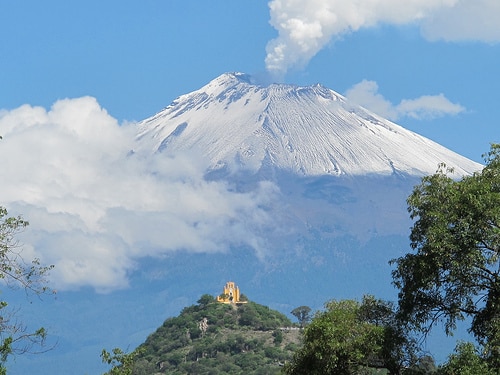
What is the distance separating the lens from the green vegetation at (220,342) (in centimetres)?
9462

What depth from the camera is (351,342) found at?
22.4 meters

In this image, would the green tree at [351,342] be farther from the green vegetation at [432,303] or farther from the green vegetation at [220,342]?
the green vegetation at [220,342]

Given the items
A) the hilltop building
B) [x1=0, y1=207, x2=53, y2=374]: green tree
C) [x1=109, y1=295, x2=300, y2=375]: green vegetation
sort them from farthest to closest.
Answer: the hilltop building < [x1=109, y1=295, x2=300, y2=375]: green vegetation < [x1=0, y1=207, x2=53, y2=374]: green tree

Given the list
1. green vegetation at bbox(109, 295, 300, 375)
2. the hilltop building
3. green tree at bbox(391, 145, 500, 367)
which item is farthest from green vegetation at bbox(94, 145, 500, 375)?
the hilltop building

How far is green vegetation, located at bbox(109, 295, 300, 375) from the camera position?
310ft

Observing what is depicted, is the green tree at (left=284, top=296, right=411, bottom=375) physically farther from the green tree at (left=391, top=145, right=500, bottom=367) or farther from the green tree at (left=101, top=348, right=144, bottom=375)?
the green tree at (left=101, top=348, right=144, bottom=375)

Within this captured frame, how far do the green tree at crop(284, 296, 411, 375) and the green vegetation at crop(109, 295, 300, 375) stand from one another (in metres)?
64.9

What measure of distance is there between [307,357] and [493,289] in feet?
15.5

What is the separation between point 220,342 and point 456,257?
82231mm

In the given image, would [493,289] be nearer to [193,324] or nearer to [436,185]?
[436,185]

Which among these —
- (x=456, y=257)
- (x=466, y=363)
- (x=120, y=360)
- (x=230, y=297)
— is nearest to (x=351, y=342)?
(x=466, y=363)

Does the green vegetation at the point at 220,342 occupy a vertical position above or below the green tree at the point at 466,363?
above

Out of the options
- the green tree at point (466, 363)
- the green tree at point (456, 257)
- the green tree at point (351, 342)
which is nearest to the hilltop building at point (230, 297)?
the green tree at point (351, 342)

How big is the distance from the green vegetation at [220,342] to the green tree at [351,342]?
6493 cm
